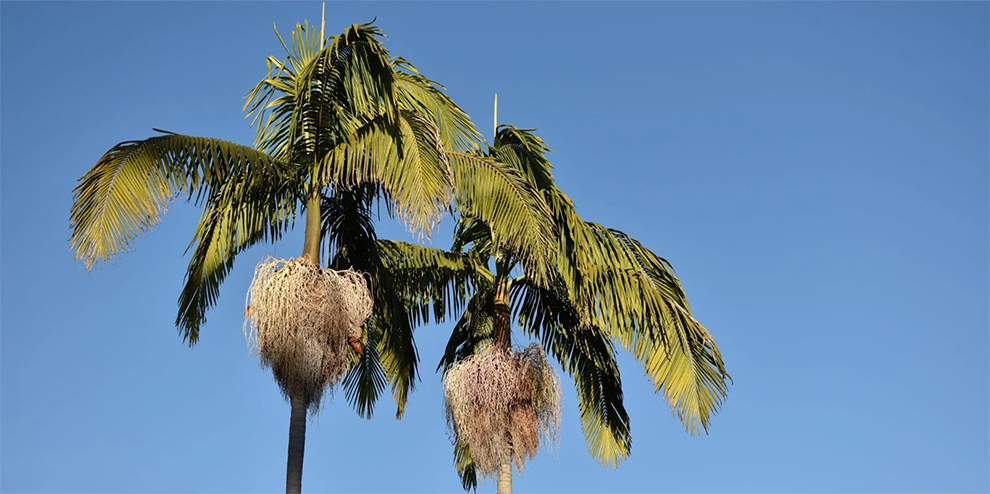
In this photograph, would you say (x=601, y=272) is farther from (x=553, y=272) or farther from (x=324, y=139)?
(x=324, y=139)

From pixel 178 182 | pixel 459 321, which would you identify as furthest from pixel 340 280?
pixel 459 321

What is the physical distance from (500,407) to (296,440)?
11.1ft

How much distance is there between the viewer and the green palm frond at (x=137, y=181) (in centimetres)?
1207

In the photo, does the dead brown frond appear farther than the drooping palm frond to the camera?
No

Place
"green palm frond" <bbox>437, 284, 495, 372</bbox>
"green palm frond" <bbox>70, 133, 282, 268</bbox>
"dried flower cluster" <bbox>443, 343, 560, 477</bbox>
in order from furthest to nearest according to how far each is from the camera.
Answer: "green palm frond" <bbox>437, 284, 495, 372</bbox>
"dried flower cluster" <bbox>443, 343, 560, 477</bbox>
"green palm frond" <bbox>70, 133, 282, 268</bbox>

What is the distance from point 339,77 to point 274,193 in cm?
144

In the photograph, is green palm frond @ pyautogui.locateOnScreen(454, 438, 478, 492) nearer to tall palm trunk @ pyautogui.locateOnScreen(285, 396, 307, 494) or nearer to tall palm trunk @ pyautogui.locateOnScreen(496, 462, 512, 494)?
tall palm trunk @ pyautogui.locateOnScreen(496, 462, 512, 494)

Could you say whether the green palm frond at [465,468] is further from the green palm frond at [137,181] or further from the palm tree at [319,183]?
the green palm frond at [137,181]

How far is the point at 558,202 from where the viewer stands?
595 inches

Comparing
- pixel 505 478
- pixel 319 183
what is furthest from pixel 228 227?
pixel 505 478

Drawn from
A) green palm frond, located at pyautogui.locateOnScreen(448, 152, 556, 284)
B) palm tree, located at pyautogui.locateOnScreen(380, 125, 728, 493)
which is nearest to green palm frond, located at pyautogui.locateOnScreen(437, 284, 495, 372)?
palm tree, located at pyautogui.locateOnScreen(380, 125, 728, 493)

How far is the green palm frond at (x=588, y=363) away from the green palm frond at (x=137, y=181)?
17.1 ft

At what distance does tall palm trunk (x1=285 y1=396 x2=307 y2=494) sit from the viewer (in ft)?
41.5

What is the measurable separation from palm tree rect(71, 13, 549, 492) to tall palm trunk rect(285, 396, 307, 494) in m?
0.01
